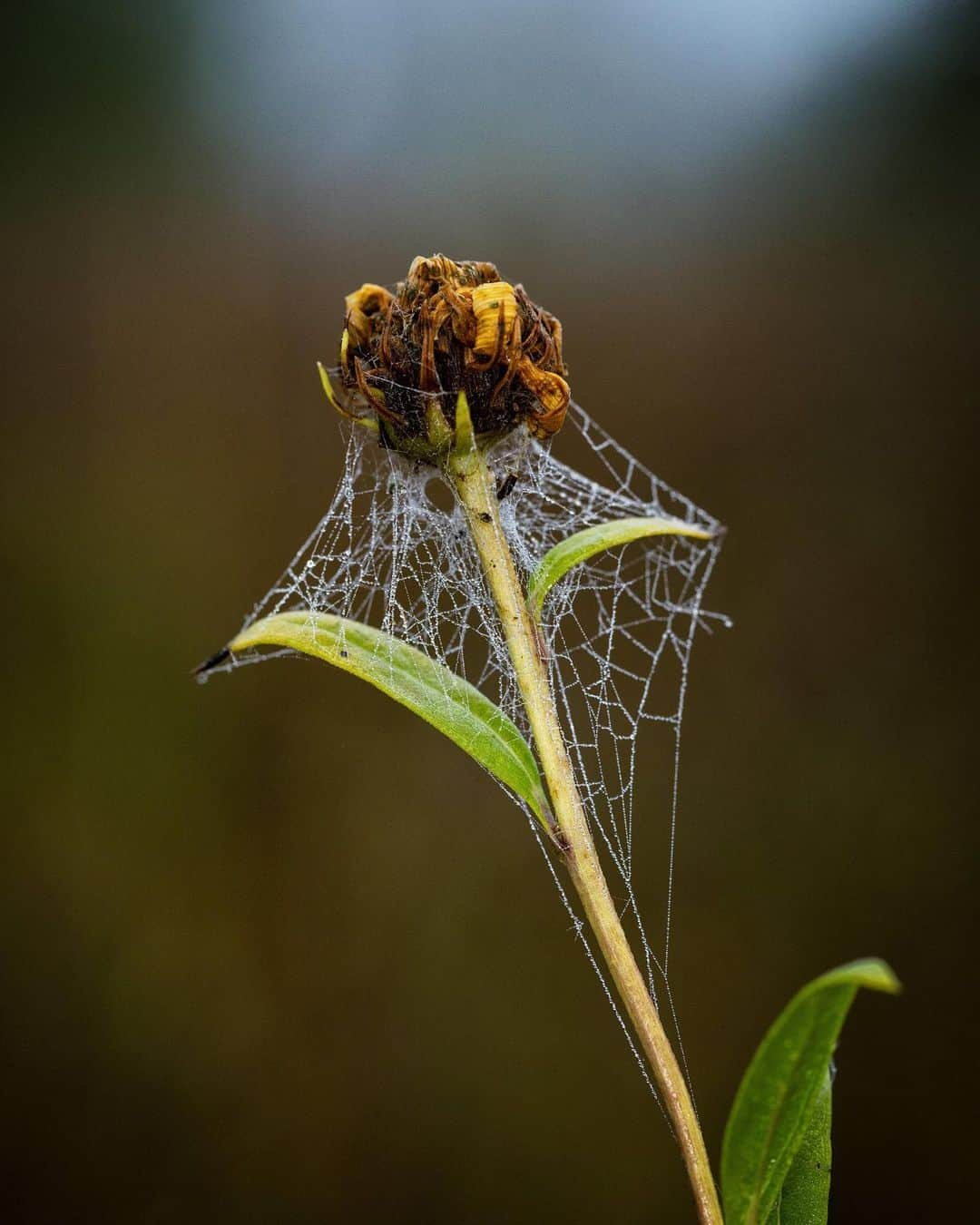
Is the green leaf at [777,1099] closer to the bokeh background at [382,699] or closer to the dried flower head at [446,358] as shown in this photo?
the dried flower head at [446,358]

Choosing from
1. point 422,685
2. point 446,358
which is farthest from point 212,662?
point 446,358

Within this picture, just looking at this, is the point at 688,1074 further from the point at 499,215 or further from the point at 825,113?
the point at 825,113

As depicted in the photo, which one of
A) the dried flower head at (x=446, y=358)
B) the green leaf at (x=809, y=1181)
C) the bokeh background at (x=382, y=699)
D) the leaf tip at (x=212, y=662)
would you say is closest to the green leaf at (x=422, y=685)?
the leaf tip at (x=212, y=662)

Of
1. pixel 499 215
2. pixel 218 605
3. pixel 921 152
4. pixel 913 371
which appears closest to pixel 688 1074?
pixel 218 605

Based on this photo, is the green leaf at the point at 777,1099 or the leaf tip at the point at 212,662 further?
the leaf tip at the point at 212,662

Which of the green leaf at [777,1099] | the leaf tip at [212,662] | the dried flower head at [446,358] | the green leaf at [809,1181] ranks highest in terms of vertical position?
the dried flower head at [446,358]

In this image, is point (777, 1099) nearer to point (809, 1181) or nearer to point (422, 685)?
point (809, 1181)

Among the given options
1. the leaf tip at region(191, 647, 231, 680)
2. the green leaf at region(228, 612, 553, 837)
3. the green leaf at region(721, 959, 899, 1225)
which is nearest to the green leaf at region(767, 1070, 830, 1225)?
the green leaf at region(721, 959, 899, 1225)

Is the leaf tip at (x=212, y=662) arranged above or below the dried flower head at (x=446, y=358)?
below

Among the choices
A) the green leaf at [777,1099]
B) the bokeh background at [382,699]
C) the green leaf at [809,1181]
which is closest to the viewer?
the green leaf at [777,1099]
